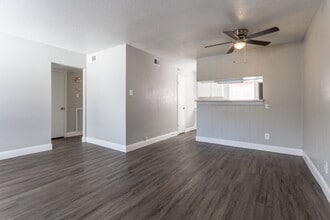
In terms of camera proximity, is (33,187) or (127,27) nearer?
(33,187)

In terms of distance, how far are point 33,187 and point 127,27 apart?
281cm

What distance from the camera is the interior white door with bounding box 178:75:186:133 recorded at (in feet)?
20.7

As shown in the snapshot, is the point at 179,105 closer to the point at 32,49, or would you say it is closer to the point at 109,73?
the point at 109,73

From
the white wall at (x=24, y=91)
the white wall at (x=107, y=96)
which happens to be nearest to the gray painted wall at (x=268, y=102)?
the white wall at (x=107, y=96)

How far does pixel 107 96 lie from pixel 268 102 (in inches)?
151

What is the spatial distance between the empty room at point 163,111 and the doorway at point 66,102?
35 mm

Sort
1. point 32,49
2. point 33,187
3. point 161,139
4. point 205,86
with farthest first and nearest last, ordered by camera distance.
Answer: point 205,86
point 161,139
point 32,49
point 33,187

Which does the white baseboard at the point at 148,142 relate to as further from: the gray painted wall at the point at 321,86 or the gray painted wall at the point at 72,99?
the gray painted wall at the point at 321,86

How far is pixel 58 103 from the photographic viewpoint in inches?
225

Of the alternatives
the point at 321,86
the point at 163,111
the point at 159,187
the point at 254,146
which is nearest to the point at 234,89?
the point at 254,146

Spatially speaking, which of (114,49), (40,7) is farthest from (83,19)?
(114,49)

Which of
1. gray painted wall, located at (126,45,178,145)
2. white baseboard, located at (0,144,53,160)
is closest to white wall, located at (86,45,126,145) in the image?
gray painted wall, located at (126,45,178,145)

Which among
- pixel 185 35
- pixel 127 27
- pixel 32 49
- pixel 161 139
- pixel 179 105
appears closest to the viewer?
pixel 127 27

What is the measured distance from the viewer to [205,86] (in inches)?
223
